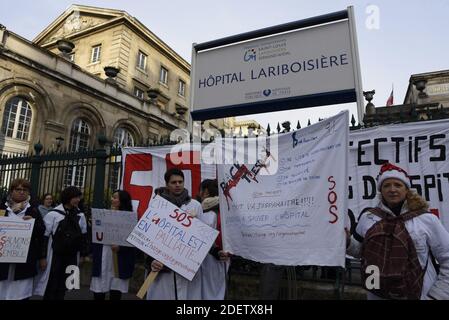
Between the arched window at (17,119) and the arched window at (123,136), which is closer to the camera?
the arched window at (17,119)

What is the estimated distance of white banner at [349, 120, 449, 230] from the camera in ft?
13.7

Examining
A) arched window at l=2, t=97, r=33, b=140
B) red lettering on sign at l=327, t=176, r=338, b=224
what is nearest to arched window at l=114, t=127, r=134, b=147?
arched window at l=2, t=97, r=33, b=140

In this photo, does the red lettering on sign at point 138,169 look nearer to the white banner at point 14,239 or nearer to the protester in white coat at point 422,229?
the white banner at point 14,239

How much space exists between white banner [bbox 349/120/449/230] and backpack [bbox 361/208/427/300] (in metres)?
1.81

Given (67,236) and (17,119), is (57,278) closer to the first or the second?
(67,236)

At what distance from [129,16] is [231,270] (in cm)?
2920

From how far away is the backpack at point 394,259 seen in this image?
253 cm

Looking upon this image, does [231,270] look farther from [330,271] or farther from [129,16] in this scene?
[129,16]

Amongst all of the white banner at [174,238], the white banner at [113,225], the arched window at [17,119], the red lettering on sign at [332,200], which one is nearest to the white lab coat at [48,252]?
the white banner at [113,225]

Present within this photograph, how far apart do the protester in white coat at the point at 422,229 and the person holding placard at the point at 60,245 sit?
355cm

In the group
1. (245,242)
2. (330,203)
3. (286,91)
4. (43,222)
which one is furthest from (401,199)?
(43,222)

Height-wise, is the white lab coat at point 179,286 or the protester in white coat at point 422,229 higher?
the protester in white coat at point 422,229

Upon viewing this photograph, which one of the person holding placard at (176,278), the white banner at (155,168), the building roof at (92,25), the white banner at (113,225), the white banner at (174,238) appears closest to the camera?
the white banner at (174,238)

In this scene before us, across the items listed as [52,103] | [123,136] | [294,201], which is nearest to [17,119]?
[52,103]
